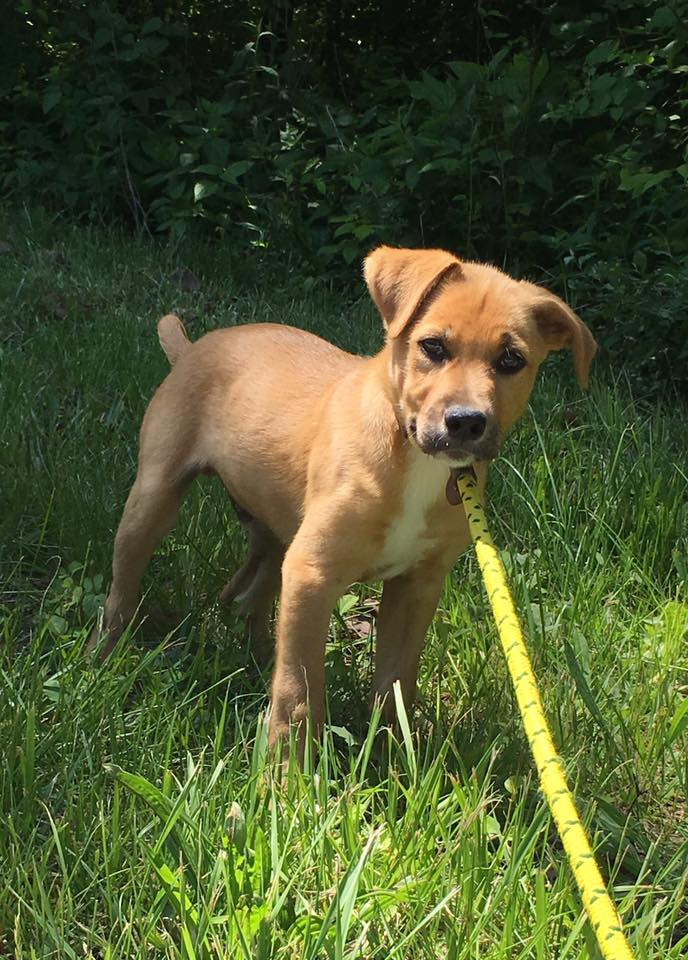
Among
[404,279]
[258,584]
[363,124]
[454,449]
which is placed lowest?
[258,584]

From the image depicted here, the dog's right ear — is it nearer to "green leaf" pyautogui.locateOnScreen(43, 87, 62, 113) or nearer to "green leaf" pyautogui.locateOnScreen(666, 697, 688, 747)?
"green leaf" pyautogui.locateOnScreen(666, 697, 688, 747)

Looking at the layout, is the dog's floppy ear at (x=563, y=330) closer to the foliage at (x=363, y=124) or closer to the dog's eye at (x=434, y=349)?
the dog's eye at (x=434, y=349)

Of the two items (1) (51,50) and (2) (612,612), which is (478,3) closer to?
(1) (51,50)

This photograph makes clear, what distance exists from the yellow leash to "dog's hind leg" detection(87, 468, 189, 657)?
1.36 metres

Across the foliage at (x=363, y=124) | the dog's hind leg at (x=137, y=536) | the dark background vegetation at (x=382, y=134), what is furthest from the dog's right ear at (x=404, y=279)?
the foliage at (x=363, y=124)

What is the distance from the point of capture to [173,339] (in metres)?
4.01

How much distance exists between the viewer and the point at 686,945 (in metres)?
2.43

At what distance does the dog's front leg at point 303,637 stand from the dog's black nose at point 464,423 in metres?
0.52

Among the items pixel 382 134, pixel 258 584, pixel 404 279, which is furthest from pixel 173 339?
pixel 382 134

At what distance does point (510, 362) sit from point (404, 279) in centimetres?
35

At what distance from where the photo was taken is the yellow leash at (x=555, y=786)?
1.72 m

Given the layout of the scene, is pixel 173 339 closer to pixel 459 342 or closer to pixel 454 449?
pixel 459 342

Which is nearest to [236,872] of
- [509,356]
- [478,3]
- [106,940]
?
[106,940]

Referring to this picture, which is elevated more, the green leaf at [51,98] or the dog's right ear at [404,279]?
the dog's right ear at [404,279]
